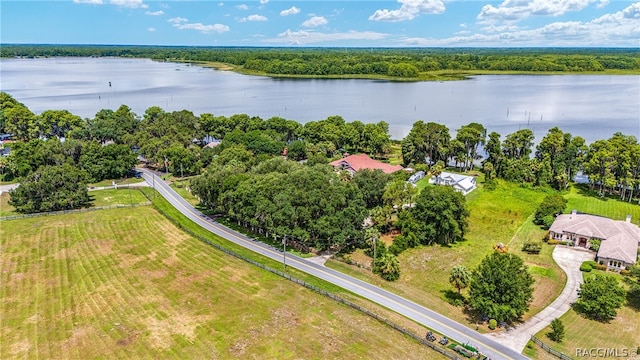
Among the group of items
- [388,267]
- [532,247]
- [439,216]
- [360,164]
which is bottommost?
[532,247]

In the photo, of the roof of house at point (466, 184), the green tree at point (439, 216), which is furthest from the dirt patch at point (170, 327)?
the roof of house at point (466, 184)

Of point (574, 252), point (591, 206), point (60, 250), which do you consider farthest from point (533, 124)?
point (60, 250)

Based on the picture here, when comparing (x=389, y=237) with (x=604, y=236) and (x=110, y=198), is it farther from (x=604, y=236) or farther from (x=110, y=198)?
(x=110, y=198)

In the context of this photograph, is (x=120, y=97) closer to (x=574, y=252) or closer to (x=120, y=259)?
(x=120, y=259)

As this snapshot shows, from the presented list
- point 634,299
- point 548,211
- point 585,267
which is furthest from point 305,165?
point 634,299

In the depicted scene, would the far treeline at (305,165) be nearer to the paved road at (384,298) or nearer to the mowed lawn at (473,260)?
the mowed lawn at (473,260)

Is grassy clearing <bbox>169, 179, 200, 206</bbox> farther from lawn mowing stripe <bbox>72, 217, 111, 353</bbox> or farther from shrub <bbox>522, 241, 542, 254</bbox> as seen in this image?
shrub <bbox>522, 241, 542, 254</bbox>
